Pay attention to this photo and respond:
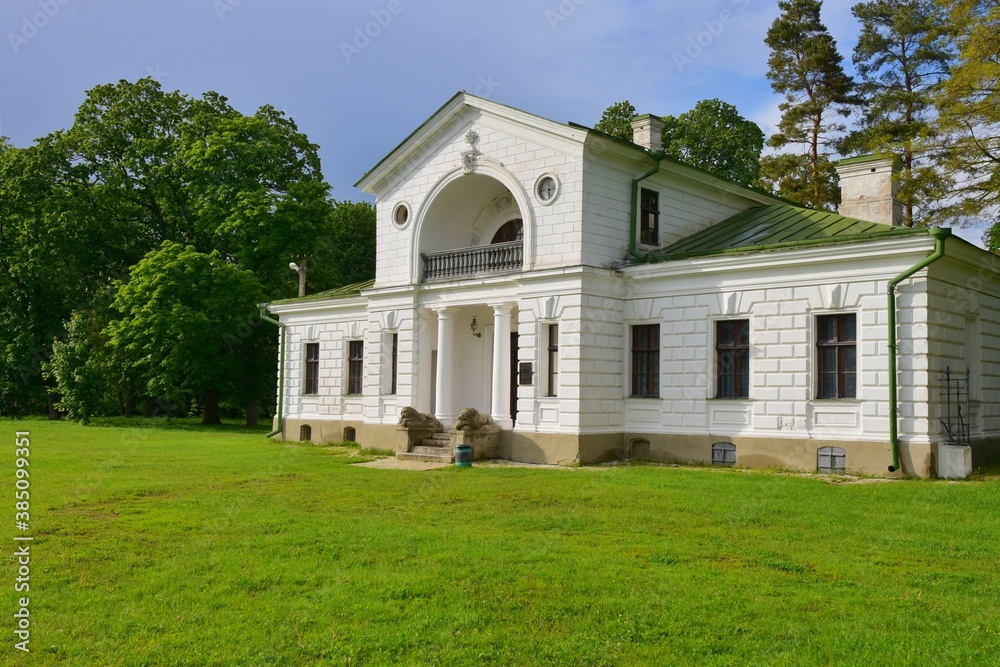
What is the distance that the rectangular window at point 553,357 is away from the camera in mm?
20656

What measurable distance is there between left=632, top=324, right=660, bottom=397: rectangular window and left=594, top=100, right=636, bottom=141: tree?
24.8 metres

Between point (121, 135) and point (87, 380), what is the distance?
11.0 m

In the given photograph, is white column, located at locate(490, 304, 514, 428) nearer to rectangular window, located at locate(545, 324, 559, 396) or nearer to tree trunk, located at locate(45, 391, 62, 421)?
rectangular window, located at locate(545, 324, 559, 396)

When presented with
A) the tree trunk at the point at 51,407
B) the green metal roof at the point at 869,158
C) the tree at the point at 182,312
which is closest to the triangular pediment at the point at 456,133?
the green metal roof at the point at 869,158

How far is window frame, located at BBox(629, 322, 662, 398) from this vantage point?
20469 millimetres

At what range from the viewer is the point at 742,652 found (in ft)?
20.5

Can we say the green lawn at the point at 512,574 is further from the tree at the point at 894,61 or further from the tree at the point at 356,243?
the tree at the point at 356,243

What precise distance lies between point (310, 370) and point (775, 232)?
15.7 meters

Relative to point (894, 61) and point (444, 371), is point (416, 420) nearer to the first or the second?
point (444, 371)

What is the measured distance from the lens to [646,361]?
67.8 feet

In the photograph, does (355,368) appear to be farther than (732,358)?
Yes

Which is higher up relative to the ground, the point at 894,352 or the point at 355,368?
the point at 894,352

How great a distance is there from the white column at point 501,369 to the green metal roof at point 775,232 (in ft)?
12.6
